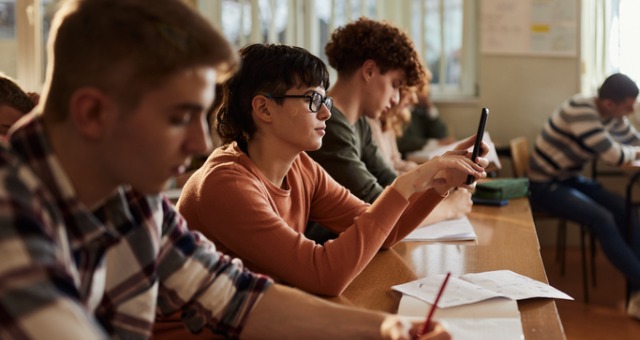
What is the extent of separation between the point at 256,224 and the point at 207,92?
2.02 ft

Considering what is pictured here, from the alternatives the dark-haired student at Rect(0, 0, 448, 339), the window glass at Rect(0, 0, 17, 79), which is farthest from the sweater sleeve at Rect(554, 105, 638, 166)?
the dark-haired student at Rect(0, 0, 448, 339)

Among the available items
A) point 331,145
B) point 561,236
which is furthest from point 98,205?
point 561,236

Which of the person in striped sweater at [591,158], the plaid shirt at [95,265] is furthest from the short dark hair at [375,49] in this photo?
the person in striped sweater at [591,158]

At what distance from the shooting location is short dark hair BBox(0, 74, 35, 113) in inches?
66.7

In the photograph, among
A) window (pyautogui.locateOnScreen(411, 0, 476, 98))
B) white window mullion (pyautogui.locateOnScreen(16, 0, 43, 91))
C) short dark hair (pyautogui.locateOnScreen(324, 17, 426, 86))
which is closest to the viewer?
short dark hair (pyautogui.locateOnScreen(324, 17, 426, 86))

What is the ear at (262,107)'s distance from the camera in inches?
65.4

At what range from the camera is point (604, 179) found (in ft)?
16.6

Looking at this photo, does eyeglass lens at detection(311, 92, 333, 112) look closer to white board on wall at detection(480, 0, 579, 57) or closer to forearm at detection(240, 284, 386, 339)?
forearm at detection(240, 284, 386, 339)

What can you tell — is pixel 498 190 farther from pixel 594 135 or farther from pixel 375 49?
pixel 594 135

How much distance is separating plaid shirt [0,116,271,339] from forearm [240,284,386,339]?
0.02 meters

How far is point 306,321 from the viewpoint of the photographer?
116cm

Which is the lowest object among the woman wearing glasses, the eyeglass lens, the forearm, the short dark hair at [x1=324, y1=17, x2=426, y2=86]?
the forearm

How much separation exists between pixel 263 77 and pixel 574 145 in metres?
3.02

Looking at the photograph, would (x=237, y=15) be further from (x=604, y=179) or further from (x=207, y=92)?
(x=207, y=92)
